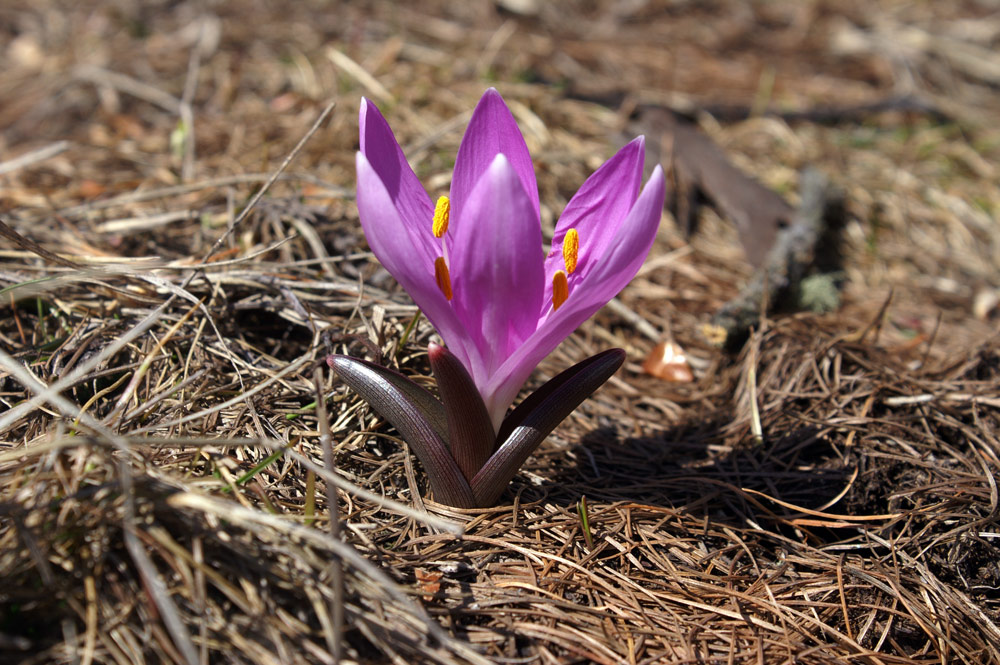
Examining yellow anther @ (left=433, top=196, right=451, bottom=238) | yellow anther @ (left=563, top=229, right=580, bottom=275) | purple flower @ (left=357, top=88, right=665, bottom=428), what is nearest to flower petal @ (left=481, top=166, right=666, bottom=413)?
purple flower @ (left=357, top=88, right=665, bottom=428)

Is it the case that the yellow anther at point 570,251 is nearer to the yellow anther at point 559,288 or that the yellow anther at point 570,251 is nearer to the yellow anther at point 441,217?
the yellow anther at point 559,288

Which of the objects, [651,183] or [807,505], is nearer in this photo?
[651,183]

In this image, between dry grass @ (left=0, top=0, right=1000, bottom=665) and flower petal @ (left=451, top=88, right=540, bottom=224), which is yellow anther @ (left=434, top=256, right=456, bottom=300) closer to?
flower petal @ (left=451, top=88, right=540, bottom=224)

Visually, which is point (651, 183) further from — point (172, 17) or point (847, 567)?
point (172, 17)

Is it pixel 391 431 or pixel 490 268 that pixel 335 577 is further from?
pixel 391 431

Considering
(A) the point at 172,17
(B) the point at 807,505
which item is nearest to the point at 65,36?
(A) the point at 172,17

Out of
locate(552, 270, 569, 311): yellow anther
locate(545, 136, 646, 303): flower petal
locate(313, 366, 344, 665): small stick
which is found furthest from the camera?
locate(545, 136, 646, 303): flower petal

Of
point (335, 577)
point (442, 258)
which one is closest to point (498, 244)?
point (442, 258)
